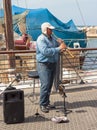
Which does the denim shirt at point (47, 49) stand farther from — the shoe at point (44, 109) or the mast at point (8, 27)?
the mast at point (8, 27)

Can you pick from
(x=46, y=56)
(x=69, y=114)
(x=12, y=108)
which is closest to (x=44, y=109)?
(x=69, y=114)

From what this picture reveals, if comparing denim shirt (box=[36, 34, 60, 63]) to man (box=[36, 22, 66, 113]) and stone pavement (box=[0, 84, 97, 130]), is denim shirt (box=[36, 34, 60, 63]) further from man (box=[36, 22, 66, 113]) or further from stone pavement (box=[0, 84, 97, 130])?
stone pavement (box=[0, 84, 97, 130])

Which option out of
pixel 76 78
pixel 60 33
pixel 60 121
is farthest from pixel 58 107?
pixel 60 33

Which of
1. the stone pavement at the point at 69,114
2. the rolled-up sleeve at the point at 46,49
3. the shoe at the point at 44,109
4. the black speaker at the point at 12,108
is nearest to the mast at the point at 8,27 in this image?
the stone pavement at the point at 69,114

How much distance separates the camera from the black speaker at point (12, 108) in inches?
279

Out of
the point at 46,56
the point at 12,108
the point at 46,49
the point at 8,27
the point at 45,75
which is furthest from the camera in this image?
the point at 8,27

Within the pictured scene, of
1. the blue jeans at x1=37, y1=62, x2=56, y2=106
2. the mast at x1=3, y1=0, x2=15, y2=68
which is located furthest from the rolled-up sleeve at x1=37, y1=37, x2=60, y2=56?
the mast at x1=3, y1=0, x2=15, y2=68

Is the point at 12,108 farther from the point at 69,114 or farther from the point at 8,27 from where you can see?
the point at 8,27

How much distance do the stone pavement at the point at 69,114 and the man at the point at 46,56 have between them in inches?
13.2

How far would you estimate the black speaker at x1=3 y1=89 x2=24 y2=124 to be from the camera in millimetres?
7086

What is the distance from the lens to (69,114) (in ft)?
25.3

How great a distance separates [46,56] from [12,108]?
1.18m

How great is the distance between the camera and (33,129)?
678 centimetres

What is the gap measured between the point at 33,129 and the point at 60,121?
23.6 inches
